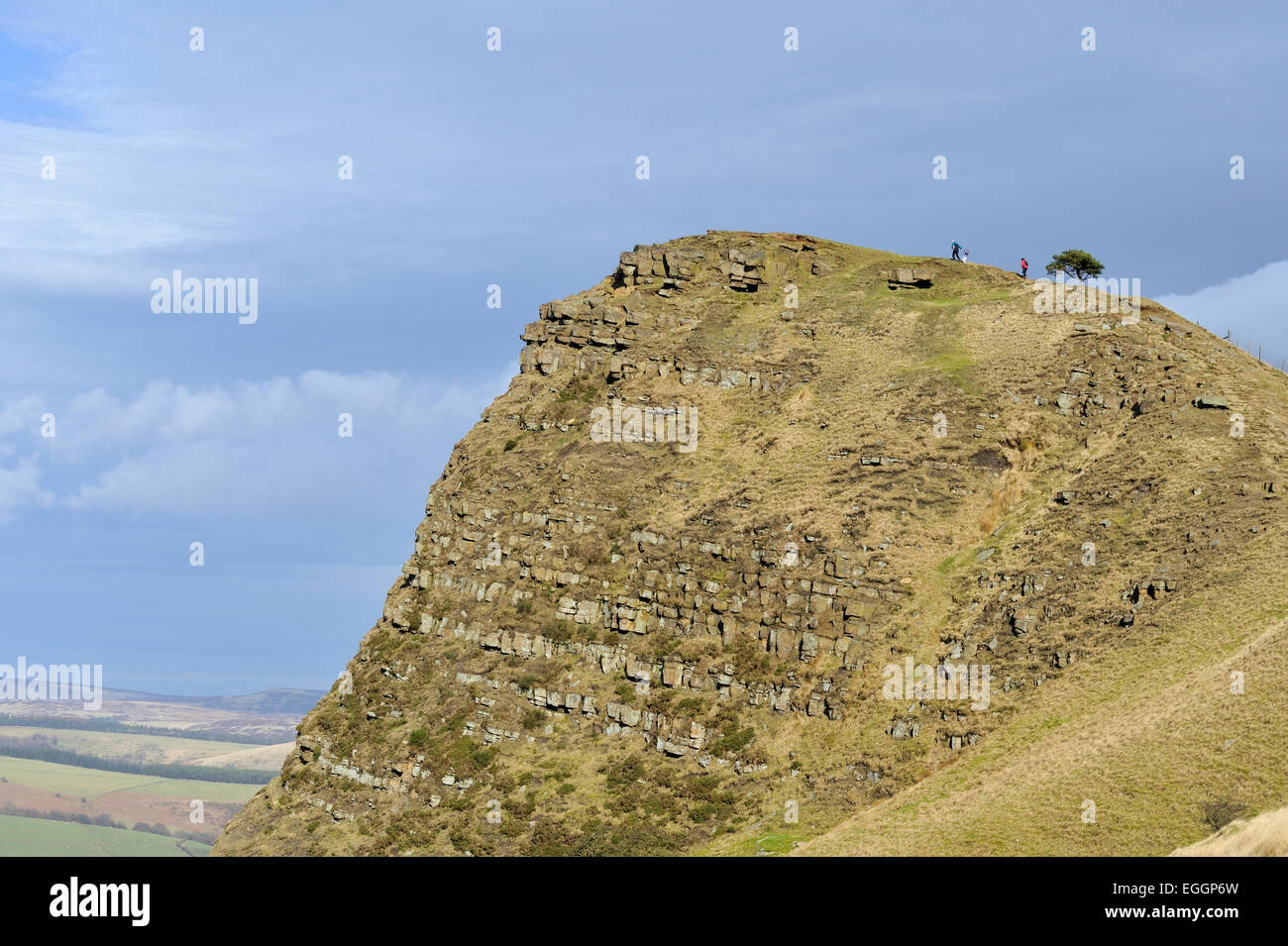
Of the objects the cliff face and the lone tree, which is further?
the lone tree

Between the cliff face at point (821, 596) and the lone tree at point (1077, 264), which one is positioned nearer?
the cliff face at point (821, 596)

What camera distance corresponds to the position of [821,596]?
63312 millimetres

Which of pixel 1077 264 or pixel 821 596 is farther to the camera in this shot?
pixel 1077 264

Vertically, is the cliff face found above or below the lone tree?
below

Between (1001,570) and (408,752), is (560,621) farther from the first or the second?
(1001,570)

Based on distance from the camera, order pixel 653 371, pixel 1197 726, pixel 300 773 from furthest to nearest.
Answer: pixel 653 371 → pixel 300 773 → pixel 1197 726

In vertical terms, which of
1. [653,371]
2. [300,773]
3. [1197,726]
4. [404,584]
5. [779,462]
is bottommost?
[300,773]

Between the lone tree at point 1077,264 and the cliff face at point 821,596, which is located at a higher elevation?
the lone tree at point 1077,264

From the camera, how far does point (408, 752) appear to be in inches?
2544

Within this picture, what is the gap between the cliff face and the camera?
51.5 m

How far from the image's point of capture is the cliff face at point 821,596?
5153 cm
